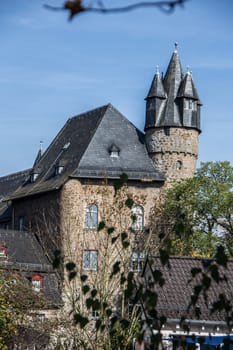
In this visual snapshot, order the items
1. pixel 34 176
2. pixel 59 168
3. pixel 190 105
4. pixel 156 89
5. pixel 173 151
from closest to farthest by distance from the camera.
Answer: pixel 59 168 < pixel 173 151 < pixel 190 105 < pixel 156 89 < pixel 34 176

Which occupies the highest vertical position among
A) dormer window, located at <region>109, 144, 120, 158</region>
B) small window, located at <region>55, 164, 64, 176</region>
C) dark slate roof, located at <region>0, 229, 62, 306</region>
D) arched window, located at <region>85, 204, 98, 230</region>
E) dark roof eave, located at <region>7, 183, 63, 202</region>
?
dormer window, located at <region>109, 144, 120, 158</region>


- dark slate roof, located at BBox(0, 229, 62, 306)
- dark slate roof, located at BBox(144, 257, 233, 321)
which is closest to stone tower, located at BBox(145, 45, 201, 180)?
dark slate roof, located at BBox(0, 229, 62, 306)

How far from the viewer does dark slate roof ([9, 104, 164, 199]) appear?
163 ft

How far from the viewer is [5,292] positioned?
88.5 feet

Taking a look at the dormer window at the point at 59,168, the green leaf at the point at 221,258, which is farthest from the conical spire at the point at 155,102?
the green leaf at the point at 221,258

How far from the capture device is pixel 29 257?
47.5 metres

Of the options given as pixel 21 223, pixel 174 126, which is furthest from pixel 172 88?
pixel 21 223

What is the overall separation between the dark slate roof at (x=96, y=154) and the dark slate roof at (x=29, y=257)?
2.91 meters

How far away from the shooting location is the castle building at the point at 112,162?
49.0 m

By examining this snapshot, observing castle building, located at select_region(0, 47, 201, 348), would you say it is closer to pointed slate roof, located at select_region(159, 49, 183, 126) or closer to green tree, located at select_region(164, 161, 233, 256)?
pointed slate roof, located at select_region(159, 49, 183, 126)

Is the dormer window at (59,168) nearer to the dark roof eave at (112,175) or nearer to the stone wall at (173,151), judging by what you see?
the dark roof eave at (112,175)

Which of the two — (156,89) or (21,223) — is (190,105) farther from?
(21,223)

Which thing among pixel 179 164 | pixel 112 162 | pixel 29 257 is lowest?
pixel 29 257

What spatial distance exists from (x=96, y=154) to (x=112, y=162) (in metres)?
1.04
